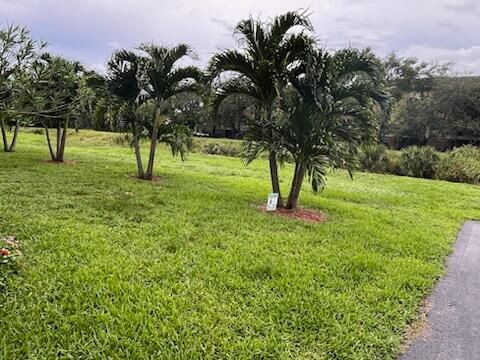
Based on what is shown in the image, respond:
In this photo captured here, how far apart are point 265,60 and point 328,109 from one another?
1.15m

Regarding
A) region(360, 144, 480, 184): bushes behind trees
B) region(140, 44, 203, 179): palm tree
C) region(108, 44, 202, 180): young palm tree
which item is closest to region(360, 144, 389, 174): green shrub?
region(360, 144, 480, 184): bushes behind trees

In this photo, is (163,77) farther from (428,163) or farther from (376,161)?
(428,163)

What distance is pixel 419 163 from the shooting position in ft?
47.7

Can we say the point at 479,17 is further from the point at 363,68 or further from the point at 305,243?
the point at 305,243

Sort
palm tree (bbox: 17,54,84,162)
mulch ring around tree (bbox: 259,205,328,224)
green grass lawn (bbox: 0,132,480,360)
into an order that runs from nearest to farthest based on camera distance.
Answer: green grass lawn (bbox: 0,132,480,360) → palm tree (bbox: 17,54,84,162) → mulch ring around tree (bbox: 259,205,328,224)

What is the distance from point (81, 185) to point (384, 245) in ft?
16.4

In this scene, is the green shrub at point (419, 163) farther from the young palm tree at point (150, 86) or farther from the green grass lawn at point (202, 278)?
the young palm tree at point (150, 86)

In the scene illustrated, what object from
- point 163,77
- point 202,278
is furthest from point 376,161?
point 202,278

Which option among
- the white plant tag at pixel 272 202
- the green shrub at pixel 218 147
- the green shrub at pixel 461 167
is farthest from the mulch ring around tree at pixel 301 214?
the green shrub at pixel 218 147

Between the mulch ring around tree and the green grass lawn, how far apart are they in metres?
0.20

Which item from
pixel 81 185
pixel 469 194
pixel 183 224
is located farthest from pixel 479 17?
pixel 81 185

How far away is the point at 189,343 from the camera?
7.47 feet

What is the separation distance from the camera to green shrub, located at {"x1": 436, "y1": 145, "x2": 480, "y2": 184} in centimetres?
1328

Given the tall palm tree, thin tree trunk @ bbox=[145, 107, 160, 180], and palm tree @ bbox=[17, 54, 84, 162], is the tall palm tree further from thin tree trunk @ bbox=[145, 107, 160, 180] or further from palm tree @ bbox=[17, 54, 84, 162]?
palm tree @ bbox=[17, 54, 84, 162]
